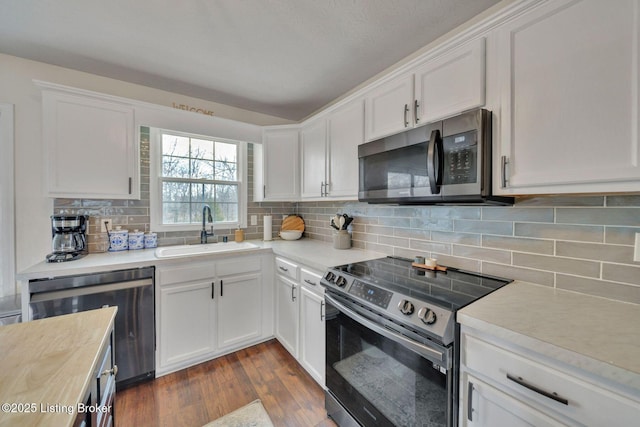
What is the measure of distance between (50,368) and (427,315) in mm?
1233

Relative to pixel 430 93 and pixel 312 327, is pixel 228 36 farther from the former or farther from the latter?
pixel 312 327

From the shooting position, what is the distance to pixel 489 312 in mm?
948

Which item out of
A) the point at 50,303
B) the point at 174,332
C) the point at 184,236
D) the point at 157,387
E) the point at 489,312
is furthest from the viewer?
the point at 184,236

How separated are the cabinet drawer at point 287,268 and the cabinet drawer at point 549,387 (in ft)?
4.45


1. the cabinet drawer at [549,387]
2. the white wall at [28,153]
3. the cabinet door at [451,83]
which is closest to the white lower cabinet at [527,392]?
the cabinet drawer at [549,387]

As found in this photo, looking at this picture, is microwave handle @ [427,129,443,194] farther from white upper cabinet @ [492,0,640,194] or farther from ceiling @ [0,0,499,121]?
ceiling @ [0,0,499,121]

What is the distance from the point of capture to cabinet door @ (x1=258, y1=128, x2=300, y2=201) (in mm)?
2703

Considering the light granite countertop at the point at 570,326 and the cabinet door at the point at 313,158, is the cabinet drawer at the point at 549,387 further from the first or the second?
the cabinet door at the point at 313,158

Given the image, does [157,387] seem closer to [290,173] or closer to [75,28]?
[290,173]

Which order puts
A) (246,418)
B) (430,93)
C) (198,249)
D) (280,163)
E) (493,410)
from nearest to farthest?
(493,410) < (430,93) < (246,418) < (198,249) < (280,163)

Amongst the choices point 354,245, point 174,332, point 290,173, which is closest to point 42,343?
point 174,332

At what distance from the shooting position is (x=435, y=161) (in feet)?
4.19

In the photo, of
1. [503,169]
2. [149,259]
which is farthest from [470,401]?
[149,259]

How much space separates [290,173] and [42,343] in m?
2.20
